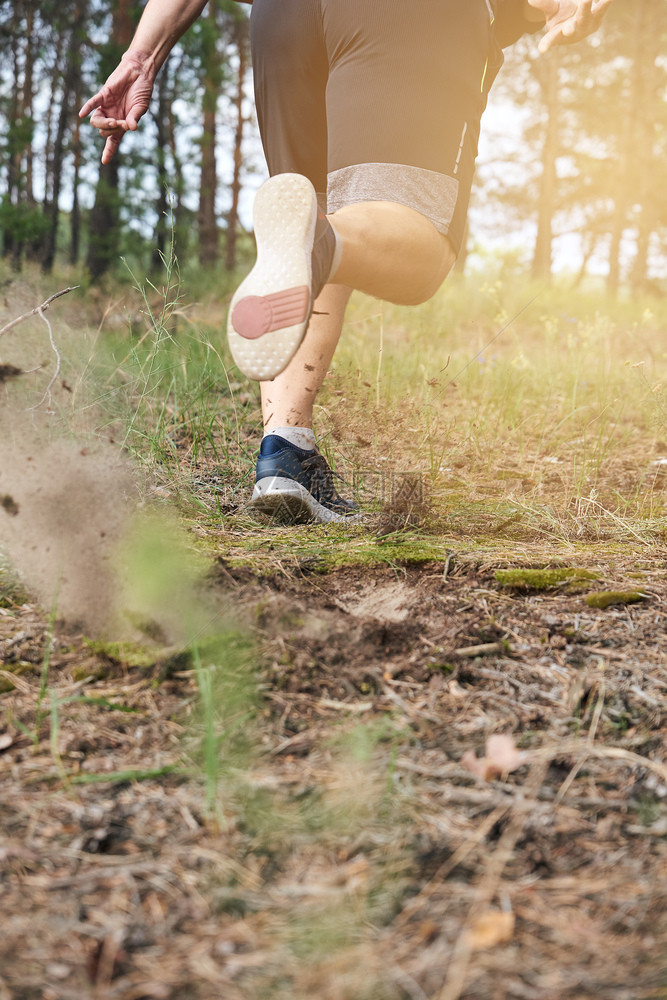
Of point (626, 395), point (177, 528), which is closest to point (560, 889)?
point (177, 528)

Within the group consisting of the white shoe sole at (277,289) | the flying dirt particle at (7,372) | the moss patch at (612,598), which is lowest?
the moss patch at (612,598)

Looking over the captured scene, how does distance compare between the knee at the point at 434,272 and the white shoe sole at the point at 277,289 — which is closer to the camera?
the white shoe sole at the point at 277,289

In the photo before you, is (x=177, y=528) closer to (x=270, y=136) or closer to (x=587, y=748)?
(x=587, y=748)

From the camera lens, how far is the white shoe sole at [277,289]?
1470mm

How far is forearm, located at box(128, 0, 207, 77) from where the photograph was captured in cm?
201

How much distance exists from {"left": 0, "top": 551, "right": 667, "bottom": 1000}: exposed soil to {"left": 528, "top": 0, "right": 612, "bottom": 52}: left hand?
1.76 metres

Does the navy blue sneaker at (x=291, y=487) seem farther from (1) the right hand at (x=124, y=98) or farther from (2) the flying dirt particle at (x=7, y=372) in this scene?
(1) the right hand at (x=124, y=98)

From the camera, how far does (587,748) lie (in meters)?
1.04

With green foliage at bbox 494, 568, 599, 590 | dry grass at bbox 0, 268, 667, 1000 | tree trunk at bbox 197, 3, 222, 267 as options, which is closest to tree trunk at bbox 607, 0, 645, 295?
tree trunk at bbox 197, 3, 222, 267

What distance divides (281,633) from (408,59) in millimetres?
1513

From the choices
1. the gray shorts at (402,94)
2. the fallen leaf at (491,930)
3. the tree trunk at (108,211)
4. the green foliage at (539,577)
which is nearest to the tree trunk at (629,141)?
the tree trunk at (108,211)

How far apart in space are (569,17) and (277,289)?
56.7 inches

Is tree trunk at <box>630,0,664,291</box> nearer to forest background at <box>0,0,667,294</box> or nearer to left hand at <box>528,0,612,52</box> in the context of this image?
forest background at <box>0,0,667,294</box>

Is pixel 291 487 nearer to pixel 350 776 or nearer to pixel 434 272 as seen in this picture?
pixel 434 272
